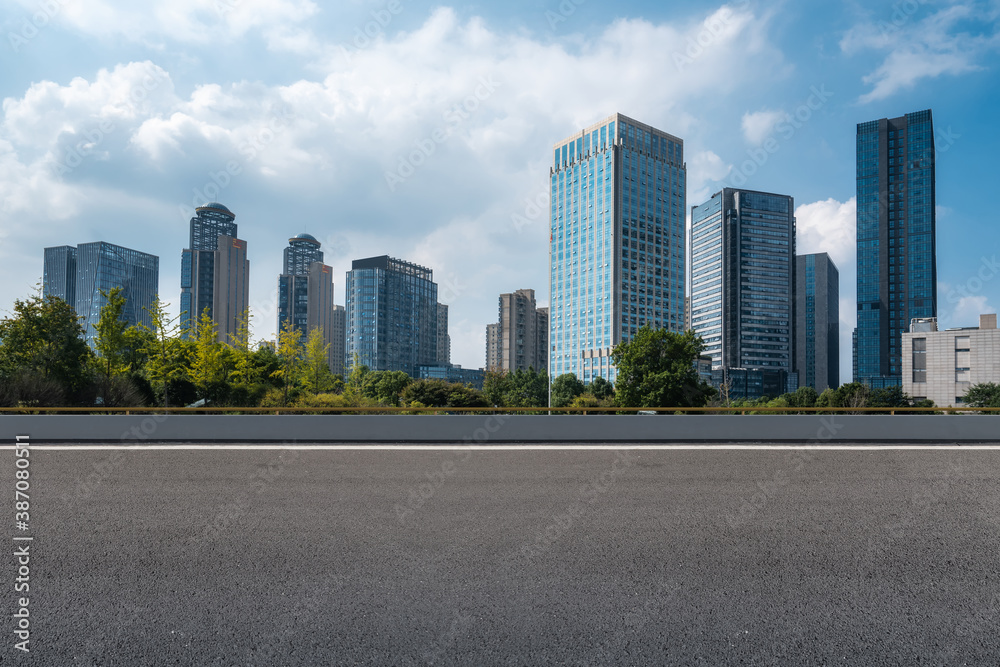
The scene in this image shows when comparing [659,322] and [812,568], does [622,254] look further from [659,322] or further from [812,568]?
[812,568]

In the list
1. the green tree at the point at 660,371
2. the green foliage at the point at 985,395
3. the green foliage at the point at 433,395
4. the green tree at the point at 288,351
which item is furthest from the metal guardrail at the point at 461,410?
the green foliage at the point at 985,395

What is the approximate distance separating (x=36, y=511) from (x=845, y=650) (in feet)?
27.6

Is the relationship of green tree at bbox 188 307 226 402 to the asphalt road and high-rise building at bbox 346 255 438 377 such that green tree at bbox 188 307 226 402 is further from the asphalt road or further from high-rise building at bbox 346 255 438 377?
high-rise building at bbox 346 255 438 377

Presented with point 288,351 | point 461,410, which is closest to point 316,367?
point 288,351

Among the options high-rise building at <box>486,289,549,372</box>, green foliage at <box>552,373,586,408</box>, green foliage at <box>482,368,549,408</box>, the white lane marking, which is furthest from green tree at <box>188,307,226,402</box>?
high-rise building at <box>486,289,549,372</box>

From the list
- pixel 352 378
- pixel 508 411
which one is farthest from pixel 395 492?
pixel 352 378

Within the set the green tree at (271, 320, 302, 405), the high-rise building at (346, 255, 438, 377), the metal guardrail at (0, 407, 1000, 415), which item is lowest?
the metal guardrail at (0, 407, 1000, 415)

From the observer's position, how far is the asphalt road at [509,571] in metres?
3.32

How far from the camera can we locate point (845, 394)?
52219 mm

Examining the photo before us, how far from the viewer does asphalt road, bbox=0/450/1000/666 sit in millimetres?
3318

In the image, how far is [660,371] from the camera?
51.9 metres

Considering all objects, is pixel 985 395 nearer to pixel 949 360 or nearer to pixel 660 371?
pixel 949 360

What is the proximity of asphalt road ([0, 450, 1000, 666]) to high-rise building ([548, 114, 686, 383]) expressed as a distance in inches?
5898

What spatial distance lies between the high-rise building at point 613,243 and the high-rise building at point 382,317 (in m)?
54.0
